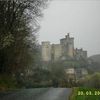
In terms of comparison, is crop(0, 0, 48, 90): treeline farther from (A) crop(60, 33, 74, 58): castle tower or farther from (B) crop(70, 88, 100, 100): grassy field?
(A) crop(60, 33, 74, 58): castle tower

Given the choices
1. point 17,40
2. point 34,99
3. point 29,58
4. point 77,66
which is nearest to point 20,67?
point 29,58

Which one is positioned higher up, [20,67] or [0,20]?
[0,20]

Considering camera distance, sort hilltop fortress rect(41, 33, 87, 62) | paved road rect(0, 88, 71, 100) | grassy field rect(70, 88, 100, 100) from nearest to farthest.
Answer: grassy field rect(70, 88, 100, 100), paved road rect(0, 88, 71, 100), hilltop fortress rect(41, 33, 87, 62)

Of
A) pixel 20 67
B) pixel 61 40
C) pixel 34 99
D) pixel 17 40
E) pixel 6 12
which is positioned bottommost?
pixel 34 99

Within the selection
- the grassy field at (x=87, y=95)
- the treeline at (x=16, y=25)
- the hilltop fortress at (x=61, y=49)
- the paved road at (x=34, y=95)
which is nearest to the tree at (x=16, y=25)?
the treeline at (x=16, y=25)

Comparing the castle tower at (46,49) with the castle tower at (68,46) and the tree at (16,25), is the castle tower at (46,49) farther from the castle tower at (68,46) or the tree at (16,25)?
the tree at (16,25)

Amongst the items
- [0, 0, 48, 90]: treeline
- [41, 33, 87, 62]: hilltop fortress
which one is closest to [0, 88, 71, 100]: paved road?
[0, 0, 48, 90]: treeline

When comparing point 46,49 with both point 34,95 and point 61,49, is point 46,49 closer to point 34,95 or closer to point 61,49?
point 61,49

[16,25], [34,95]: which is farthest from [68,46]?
[34,95]

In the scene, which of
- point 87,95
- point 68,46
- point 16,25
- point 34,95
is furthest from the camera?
point 68,46

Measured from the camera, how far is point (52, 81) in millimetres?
71938

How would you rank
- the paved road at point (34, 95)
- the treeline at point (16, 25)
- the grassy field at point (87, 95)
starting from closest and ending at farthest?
the grassy field at point (87, 95)
the paved road at point (34, 95)
the treeline at point (16, 25)

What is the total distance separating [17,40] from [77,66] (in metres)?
49.6

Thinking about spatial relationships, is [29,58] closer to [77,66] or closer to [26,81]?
[26,81]
